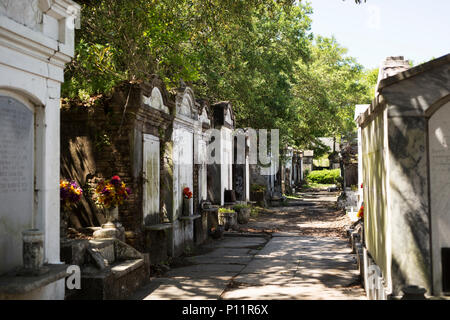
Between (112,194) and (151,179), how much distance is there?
68.0 inches

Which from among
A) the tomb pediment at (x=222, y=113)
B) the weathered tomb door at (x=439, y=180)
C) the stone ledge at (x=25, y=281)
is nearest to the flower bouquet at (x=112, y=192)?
the stone ledge at (x=25, y=281)

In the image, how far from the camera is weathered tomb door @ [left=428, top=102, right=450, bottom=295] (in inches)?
199

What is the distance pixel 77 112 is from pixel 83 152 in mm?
764

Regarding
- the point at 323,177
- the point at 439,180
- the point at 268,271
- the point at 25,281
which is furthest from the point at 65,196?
the point at 323,177

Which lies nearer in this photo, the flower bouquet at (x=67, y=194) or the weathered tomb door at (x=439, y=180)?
the weathered tomb door at (x=439, y=180)

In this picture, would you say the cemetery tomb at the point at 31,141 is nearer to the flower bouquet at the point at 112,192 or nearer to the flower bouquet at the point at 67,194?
the flower bouquet at the point at 67,194

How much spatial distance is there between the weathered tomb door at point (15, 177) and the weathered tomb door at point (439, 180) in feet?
14.2

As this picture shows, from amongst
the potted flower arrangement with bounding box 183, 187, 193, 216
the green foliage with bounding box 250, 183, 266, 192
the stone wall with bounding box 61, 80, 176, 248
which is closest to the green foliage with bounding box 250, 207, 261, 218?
the green foliage with bounding box 250, 183, 266, 192

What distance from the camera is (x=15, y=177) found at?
16.3ft

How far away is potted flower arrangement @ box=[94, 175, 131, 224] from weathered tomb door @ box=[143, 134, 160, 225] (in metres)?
1.04

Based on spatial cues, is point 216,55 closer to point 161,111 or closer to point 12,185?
point 161,111

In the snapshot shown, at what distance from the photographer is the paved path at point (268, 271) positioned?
7211 millimetres

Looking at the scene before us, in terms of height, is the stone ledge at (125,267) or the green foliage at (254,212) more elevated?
the stone ledge at (125,267)

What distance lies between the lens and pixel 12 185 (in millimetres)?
4922
